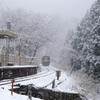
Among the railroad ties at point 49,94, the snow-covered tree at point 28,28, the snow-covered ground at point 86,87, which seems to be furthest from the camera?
the snow-covered tree at point 28,28

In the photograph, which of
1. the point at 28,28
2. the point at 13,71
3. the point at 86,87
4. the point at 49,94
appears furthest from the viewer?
the point at 28,28

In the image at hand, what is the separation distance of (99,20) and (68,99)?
18.5 metres

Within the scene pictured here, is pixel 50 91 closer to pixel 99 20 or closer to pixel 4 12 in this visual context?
pixel 99 20

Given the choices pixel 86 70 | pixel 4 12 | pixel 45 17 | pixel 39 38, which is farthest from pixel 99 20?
pixel 4 12

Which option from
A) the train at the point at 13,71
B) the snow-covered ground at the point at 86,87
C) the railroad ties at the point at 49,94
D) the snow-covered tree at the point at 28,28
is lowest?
the snow-covered ground at the point at 86,87

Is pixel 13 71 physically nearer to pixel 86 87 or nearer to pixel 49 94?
pixel 49 94

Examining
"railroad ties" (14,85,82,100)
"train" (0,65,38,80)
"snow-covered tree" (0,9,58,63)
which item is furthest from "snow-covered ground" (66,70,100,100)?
"snow-covered tree" (0,9,58,63)

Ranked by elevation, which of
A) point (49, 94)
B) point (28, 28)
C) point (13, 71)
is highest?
point (28, 28)

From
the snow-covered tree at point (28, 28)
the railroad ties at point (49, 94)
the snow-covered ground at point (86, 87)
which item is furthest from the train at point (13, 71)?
the snow-covered tree at point (28, 28)

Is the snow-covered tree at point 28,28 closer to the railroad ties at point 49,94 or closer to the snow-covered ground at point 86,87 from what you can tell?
the snow-covered ground at point 86,87

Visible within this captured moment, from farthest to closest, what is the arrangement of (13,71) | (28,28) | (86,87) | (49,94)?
(28,28), (86,87), (13,71), (49,94)

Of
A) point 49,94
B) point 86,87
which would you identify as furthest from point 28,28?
point 49,94

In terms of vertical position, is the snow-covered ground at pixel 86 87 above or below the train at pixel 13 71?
below

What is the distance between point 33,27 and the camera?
32.5 meters
